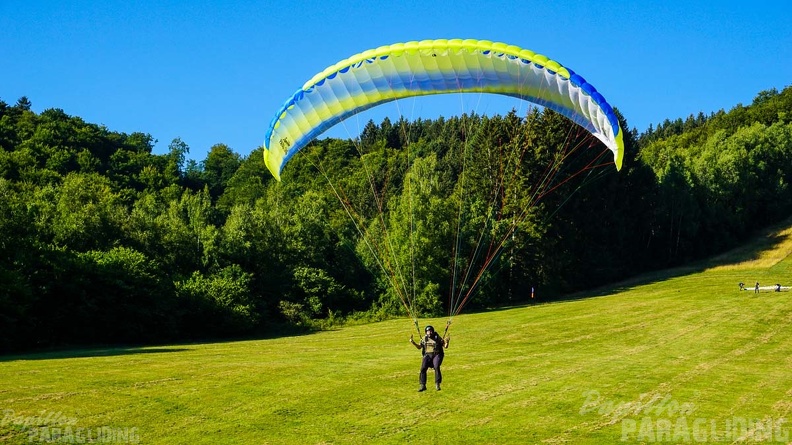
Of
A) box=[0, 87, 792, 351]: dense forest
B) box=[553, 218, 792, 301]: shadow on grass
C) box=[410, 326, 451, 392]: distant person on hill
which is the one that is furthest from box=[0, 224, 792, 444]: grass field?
box=[553, 218, 792, 301]: shadow on grass

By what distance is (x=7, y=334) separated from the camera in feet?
105

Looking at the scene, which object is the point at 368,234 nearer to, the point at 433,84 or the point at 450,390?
the point at 450,390

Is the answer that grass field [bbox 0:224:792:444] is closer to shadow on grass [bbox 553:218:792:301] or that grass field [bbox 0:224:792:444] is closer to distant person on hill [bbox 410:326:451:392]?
distant person on hill [bbox 410:326:451:392]

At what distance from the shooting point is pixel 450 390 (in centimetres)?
1956

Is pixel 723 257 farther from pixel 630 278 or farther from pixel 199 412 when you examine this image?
pixel 199 412

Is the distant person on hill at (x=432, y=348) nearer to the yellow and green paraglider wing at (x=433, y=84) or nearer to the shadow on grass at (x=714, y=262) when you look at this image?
the yellow and green paraglider wing at (x=433, y=84)

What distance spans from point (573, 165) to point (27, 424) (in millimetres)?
45556

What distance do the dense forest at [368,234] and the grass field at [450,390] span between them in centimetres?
401

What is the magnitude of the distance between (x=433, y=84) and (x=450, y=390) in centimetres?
798

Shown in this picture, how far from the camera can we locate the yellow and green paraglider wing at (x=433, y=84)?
55.9 feet

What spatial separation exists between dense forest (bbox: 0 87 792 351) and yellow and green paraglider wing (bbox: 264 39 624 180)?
208cm

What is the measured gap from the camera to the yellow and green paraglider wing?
17.0 m

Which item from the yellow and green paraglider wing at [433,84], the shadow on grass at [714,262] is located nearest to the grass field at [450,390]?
the yellow and green paraglider wing at [433,84]

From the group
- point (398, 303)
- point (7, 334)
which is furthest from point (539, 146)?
point (7, 334)
